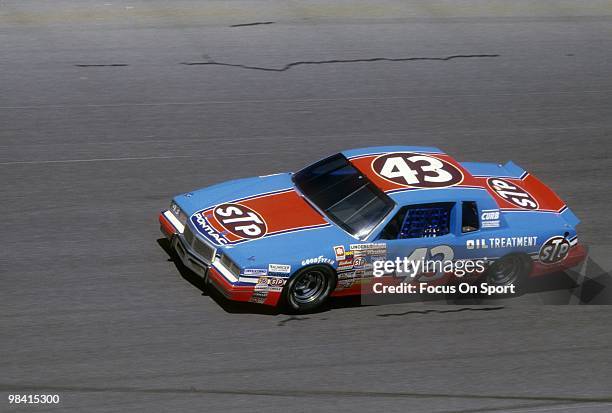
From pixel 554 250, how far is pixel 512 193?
848 mm

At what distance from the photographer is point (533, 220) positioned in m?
10.8

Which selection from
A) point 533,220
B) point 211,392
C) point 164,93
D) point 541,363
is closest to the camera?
point 211,392

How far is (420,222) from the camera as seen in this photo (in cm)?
1022

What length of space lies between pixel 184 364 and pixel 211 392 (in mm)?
490

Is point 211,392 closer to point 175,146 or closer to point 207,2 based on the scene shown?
point 175,146

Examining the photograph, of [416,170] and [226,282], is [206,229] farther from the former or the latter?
[416,170]

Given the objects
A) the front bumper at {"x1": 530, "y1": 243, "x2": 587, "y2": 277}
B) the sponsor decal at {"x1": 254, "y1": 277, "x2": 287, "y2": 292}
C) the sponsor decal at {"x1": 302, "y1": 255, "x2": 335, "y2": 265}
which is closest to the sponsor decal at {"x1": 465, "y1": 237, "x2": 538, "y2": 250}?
the front bumper at {"x1": 530, "y1": 243, "x2": 587, "y2": 277}

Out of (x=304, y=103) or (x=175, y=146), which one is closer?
(x=175, y=146)

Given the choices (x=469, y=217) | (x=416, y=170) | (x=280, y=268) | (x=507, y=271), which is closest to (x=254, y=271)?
(x=280, y=268)

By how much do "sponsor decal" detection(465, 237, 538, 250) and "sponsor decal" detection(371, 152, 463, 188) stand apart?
2.18 ft

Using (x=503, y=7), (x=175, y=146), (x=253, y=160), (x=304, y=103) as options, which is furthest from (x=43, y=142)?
(x=503, y=7)

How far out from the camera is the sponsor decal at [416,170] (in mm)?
10480

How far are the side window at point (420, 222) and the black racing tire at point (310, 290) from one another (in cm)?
72

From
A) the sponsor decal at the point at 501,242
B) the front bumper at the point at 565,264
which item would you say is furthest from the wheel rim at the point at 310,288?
the front bumper at the point at 565,264
